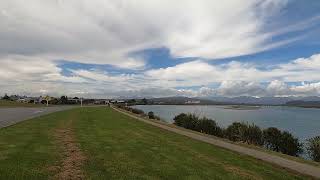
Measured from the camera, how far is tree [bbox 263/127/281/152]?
24.2 meters

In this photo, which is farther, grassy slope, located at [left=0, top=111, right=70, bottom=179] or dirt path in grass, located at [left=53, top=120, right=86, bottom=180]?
dirt path in grass, located at [left=53, top=120, right=86, bottom=180]

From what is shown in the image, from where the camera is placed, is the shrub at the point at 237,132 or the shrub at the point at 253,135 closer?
the shrub at the point at 253,135

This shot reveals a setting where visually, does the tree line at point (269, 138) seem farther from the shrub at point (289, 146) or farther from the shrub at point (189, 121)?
the shrub at point (189, 121)

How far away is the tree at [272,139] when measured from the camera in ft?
79.3

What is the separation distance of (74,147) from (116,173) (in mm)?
4459

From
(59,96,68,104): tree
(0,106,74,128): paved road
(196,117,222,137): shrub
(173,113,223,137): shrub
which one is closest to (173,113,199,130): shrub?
(173,113,223,137): shrub

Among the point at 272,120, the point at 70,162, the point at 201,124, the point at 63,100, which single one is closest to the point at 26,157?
the point at 70,162

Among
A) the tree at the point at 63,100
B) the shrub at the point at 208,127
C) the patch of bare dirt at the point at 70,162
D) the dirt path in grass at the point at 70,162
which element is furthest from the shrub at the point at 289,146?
the tree at the point at 63,100

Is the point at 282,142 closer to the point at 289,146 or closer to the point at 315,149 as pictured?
the point at 289,146

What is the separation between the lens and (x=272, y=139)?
24656 mm

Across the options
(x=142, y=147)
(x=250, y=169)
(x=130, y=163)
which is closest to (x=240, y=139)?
(x=142, y=147)

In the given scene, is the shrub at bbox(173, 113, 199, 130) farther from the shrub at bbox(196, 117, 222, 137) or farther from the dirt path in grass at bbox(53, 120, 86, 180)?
the dirt path in grass at bbox(53, 120, 86, 180)

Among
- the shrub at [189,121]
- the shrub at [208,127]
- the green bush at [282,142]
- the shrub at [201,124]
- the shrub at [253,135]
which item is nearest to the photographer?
the green bush at [282,142]

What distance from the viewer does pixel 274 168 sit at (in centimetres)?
1214
